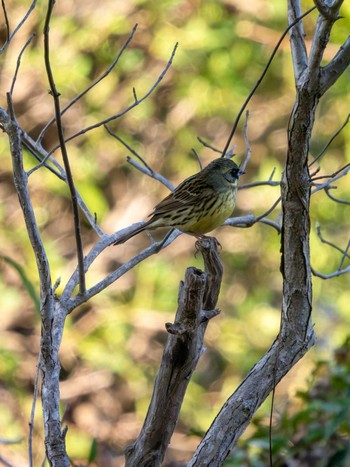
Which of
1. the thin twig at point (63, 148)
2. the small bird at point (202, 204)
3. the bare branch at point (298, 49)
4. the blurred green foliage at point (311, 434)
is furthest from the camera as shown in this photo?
the small bird at point (202, 204)

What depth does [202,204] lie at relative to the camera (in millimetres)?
4578

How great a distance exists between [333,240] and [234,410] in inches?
192

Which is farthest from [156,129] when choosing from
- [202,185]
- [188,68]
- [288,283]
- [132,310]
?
[288,283]

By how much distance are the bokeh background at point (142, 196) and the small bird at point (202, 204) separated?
1977 mm

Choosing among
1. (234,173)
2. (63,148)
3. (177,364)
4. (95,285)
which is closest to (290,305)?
(177,364)

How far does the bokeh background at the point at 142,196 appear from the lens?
A: 6668 mm

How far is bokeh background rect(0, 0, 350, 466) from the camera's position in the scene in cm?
667

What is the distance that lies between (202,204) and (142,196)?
8.81 ft

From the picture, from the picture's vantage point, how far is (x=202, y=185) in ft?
15.7

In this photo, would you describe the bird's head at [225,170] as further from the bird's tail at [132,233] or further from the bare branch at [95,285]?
the bare branch at [95,285]

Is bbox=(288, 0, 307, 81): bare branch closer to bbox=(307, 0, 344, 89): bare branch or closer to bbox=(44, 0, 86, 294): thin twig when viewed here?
bbox=(307, 0, 344, 89): bare branch

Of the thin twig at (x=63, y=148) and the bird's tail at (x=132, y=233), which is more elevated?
the bird's tail at (x=132, y=233)

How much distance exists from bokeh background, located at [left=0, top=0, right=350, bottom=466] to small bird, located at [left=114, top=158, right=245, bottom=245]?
1977 mm

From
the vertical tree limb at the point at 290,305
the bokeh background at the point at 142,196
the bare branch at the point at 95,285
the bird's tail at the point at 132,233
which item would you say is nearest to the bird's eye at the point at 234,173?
the bird's tail at the point at 132,233
